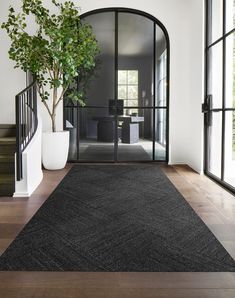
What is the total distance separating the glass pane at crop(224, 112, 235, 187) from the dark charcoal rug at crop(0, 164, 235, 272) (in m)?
0.84

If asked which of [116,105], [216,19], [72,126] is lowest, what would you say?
[72,126]

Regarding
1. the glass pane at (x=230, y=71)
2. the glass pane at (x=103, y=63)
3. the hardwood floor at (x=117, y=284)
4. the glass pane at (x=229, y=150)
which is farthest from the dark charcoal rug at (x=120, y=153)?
the hardwood floor at (x=117, y=284)

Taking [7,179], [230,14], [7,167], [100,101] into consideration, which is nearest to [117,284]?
[7,179]

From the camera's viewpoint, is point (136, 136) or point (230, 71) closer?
point (230, 71)

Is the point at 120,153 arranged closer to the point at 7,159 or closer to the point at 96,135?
the point at 96,135

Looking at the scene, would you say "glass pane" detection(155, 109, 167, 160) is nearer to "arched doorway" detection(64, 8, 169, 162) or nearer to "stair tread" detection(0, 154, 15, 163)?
"arched doorway" detection(64, 8, 169, 162)

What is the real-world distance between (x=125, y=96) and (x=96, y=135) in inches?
37.4

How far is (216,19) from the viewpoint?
18.2 feet

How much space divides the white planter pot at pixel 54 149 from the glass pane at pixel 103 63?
1200 millimetres

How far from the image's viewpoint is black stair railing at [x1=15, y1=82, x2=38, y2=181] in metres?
4.30

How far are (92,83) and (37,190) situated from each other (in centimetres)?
305

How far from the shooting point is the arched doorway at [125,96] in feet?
23.1

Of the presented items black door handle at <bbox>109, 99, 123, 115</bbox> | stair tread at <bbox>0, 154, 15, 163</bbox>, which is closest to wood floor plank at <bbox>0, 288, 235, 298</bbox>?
stair tread at <bbox>0, 154, 15, 163</bbox>

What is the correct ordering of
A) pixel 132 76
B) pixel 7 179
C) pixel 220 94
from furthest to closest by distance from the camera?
pixel 132 76 < pixel 220 94 < pixel 7 179
